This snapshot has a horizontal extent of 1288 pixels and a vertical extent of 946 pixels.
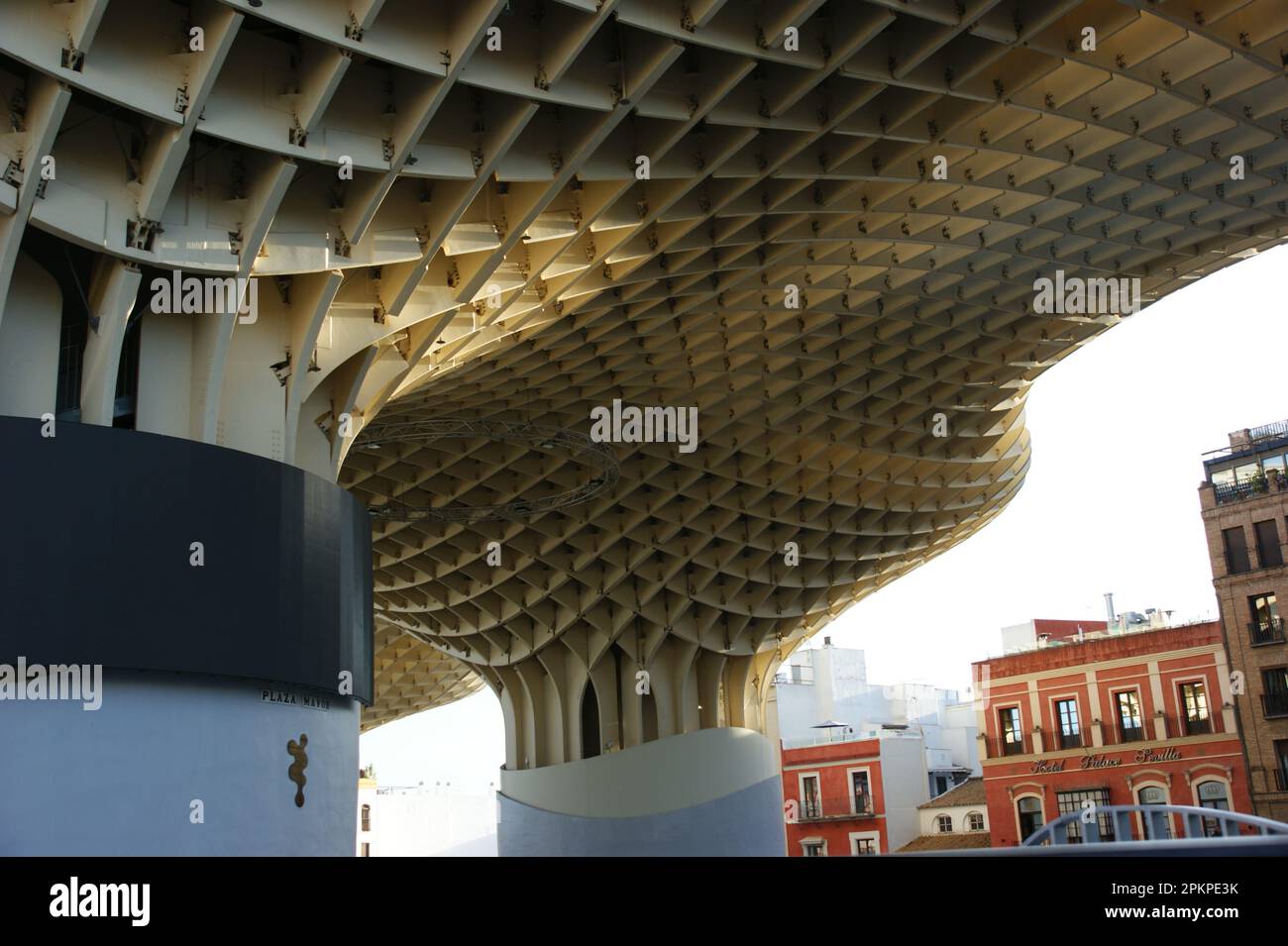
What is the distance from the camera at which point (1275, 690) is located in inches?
2122

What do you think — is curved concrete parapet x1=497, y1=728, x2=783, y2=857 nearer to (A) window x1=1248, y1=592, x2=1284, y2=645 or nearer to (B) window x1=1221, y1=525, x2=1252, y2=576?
(A) window x1=1248, y1=592, x2=1284, y2=645

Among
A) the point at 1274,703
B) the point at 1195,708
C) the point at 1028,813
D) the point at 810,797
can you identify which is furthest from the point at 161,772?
the point at 810,797

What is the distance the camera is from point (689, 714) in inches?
1996

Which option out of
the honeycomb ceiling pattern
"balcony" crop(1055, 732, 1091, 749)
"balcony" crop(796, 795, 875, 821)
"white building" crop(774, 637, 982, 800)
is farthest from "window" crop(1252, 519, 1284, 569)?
"white building" crop(774, 637, 982, 800)

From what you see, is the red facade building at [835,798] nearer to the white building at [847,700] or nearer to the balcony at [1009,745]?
the balcony at [1009,745]

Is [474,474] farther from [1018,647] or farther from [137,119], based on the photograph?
[1018,647]

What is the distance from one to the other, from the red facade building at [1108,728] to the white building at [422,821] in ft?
176

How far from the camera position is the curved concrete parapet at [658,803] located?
47.2m

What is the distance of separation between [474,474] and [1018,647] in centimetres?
4246

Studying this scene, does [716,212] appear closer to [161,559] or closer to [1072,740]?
[161,559]

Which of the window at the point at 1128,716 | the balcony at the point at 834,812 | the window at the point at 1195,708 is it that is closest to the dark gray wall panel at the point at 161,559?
the window at the point at 1195,708

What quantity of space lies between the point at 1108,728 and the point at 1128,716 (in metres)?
1.27
